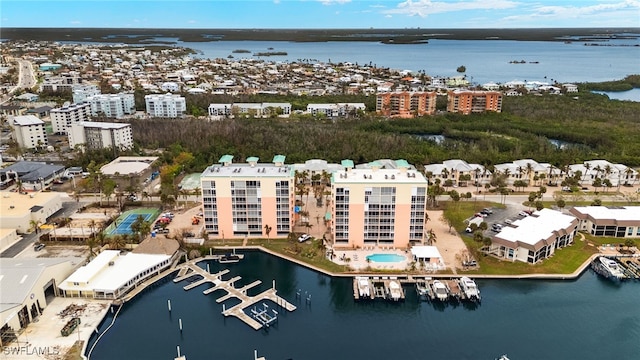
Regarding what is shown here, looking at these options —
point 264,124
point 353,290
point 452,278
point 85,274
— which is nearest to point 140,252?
point 85,274

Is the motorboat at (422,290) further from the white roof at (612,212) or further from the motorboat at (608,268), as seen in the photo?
the white roof at (612,212)

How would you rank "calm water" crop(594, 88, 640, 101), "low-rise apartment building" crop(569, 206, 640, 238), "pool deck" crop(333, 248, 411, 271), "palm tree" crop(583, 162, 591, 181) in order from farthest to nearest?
"calm water" crop(594, 88, 640, 101) → "palm tree" crop(583, 162, 591, 181) → "low-rise apartment building" crop(569, 206, 640, 238) → "pool deck" crop(333, 248, 411, 271)

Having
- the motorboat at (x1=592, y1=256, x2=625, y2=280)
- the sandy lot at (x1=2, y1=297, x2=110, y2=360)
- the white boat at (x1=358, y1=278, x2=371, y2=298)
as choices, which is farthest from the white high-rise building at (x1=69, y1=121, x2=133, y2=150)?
the motorboat at (x1=592, y1=256, x2=625, y2=280)

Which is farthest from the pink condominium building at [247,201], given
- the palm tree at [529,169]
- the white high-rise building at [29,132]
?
the white high-rise building at [29,132]

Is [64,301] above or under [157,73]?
under

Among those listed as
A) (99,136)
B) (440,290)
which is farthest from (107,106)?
(440,290)

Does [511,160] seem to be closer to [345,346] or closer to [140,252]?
[345,346]

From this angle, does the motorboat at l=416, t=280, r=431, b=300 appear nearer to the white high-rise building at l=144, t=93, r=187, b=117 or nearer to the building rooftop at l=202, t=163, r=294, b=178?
the building rooftop at l=202, t=163, r=294, b=178
